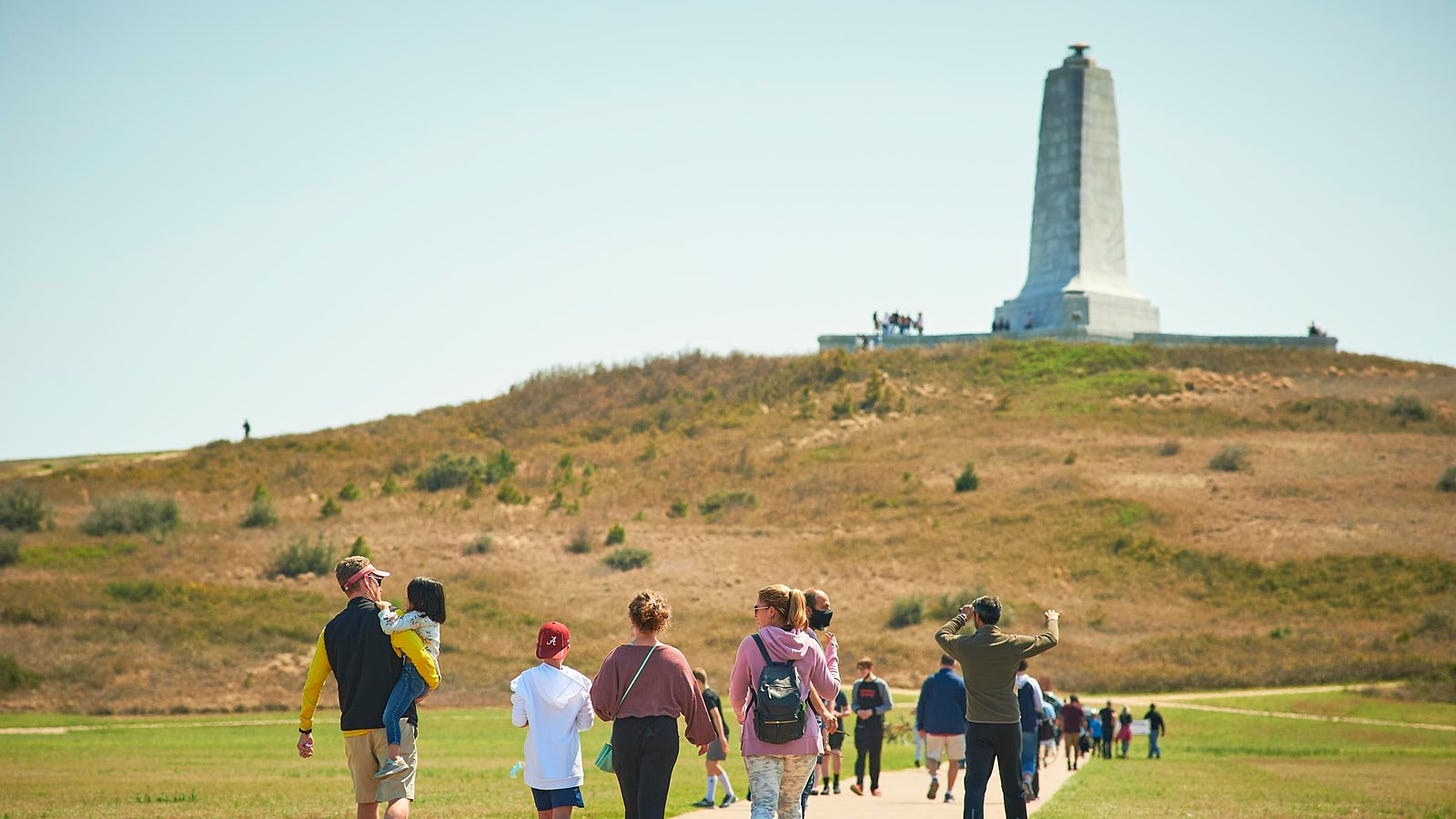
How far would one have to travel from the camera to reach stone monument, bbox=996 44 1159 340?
7356 centimetres

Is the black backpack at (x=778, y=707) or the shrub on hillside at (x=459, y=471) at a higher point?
the shrub on hillside at (x=459, y=471)

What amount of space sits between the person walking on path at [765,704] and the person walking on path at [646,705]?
492 millimetres

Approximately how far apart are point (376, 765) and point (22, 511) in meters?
61.5

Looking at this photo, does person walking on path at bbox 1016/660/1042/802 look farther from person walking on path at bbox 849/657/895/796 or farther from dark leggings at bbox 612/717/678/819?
dark leggings at bbox 612/717/678/819

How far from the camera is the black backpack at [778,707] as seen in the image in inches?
393

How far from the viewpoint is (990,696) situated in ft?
37.1

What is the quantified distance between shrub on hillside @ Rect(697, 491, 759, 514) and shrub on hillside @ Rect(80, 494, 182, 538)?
21.3 m

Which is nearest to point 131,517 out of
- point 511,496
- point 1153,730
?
point 511,496

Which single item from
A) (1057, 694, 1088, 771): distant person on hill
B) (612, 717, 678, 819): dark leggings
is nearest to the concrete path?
(1057, 694, 1088, 771): distant person on hill

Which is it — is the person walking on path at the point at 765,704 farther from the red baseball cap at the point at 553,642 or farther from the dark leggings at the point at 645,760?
the red baseball cap at the point at 553,642

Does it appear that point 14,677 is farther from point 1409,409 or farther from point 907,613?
point 1409,409

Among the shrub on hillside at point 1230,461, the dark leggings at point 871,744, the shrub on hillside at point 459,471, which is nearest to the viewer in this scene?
the dark leggings at point 871,744

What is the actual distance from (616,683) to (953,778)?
8.56 metres

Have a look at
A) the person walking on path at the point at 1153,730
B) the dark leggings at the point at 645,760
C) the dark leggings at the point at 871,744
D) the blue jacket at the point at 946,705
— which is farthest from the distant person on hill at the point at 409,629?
the person walking on path at the point at 1153,730
